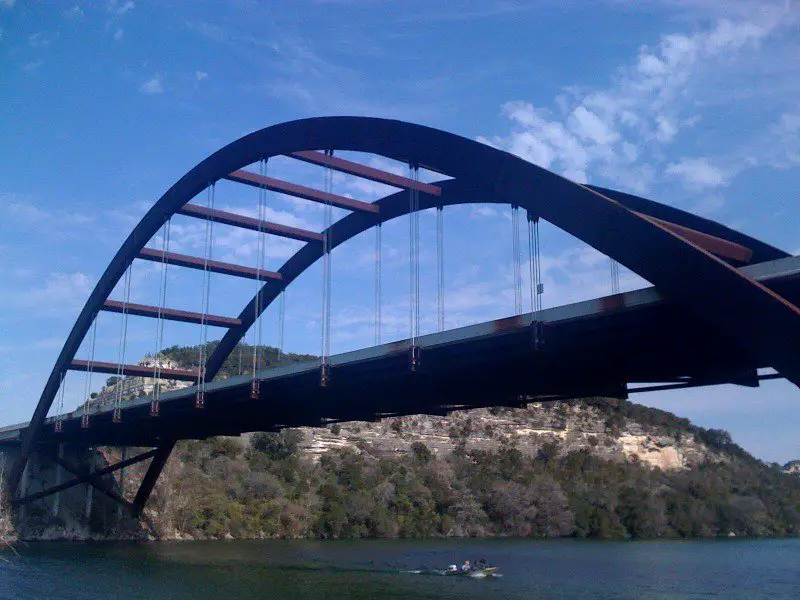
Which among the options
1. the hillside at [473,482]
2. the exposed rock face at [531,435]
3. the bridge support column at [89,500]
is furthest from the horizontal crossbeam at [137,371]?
the exposed rock face at [531,435]

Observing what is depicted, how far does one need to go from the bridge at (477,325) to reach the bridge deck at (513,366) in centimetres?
5

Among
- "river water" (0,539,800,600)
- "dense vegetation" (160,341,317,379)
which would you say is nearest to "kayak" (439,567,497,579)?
"river water" (0,539,800,600)

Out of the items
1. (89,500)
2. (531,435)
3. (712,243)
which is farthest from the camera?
(531,435)

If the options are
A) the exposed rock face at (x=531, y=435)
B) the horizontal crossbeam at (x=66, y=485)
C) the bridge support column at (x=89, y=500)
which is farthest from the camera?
the exposed rock face at (x=531, y=435)

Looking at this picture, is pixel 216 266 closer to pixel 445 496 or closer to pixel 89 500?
pixel 89 500

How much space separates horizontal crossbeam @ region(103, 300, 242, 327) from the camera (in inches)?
1516

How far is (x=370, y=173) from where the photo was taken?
27.2 m

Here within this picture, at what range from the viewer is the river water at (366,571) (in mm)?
29198

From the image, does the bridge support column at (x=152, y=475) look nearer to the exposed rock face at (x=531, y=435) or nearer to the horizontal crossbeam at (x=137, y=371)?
the horizontal crossbeam at (x=137, y=371)

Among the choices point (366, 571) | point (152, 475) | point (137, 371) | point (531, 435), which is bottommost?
point (366, 571)

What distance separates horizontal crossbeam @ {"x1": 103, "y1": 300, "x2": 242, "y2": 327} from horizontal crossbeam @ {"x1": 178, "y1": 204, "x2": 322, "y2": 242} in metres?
5.68

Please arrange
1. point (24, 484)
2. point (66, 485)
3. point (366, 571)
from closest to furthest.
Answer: point (366, 571)
point (66, 485)
point (24, 484)

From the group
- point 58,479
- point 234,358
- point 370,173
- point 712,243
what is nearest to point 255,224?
point 370,173

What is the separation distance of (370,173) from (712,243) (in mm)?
12628
